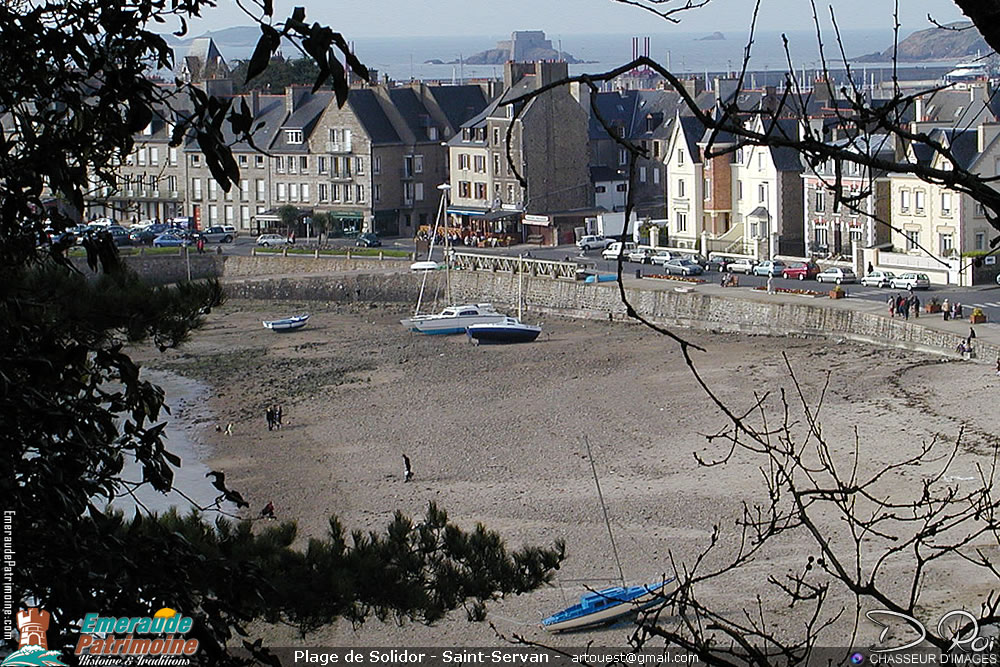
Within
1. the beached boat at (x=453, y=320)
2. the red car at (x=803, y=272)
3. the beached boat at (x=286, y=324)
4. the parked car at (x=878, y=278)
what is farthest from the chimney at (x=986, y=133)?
the beached boat at (x=286, y=324)

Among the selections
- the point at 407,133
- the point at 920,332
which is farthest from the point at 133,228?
the point at 920,332

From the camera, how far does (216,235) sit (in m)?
54.2

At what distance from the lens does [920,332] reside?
105 ft

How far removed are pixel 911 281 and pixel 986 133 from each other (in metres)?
4.55

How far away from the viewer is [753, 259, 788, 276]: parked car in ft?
133

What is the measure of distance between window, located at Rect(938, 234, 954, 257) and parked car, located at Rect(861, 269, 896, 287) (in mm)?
1409

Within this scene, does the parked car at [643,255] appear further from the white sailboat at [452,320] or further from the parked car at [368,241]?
the parked car at [368,241]

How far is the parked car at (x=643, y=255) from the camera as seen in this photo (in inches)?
1771

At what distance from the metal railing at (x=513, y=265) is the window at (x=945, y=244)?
1056 centimetres

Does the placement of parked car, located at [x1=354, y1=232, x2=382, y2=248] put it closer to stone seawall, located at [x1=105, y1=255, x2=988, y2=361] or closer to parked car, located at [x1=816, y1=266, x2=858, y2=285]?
stone seawall, located at [x1=105, y1=255, x2=988, y2=361]

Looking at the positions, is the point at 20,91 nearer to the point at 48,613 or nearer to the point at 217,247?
the point at 48,613

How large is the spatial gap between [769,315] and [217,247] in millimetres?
23633

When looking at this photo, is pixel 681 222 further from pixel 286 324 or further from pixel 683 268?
pixel 286 324

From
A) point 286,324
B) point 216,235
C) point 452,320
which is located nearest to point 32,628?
point 452,320
